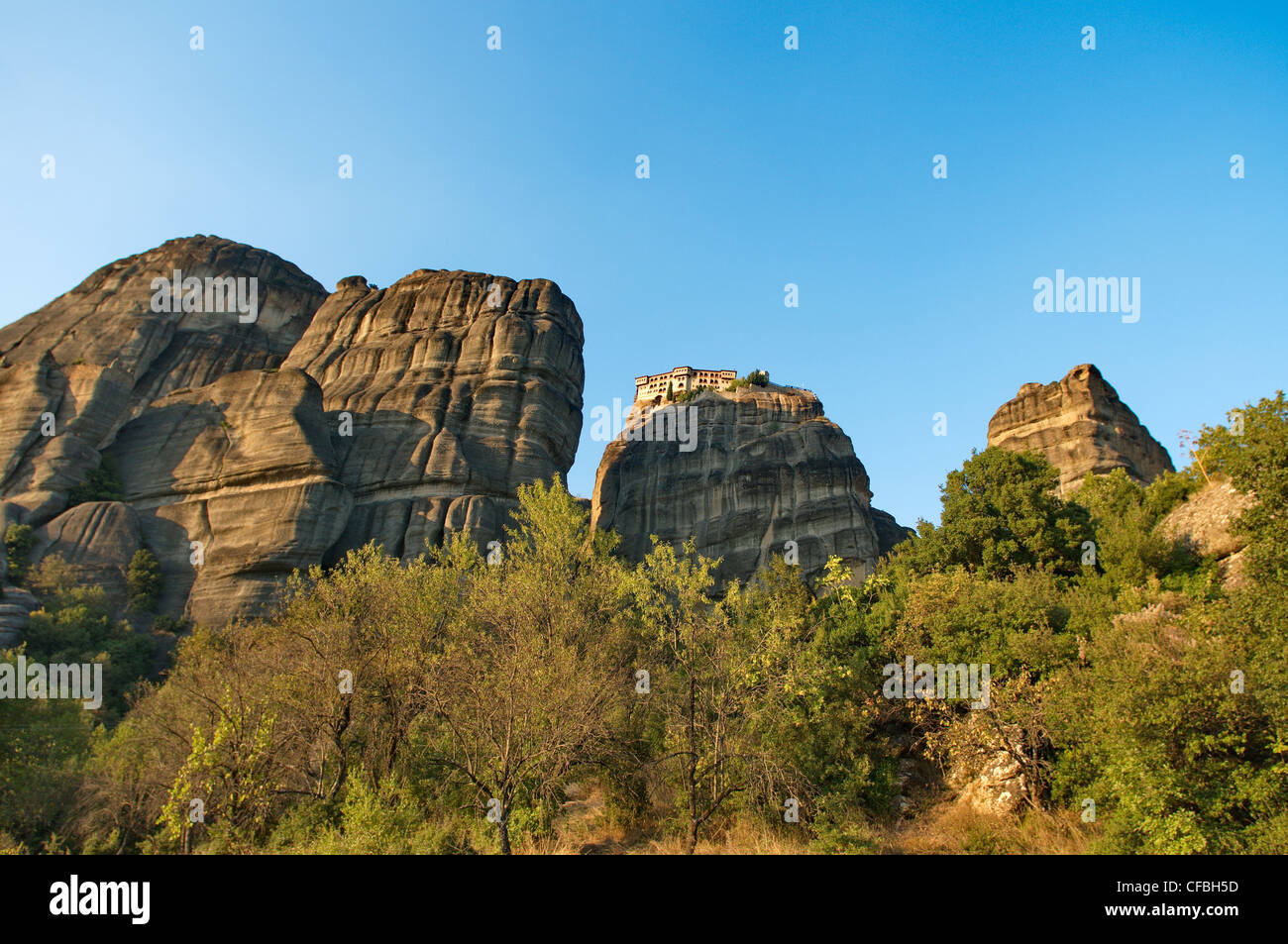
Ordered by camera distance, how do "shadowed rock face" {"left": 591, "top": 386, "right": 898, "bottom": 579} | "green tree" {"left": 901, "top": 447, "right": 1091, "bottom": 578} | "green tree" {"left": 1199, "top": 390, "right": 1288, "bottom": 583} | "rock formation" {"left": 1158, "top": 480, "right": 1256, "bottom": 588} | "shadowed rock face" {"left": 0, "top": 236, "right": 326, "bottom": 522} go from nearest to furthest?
1. "green tree" {"left": 1199, "top": 390, "right": 1288, "bottom": 583}
2. "rock formation" {"left": 1158, "top": 480, "right": 1256, "bottom": 588}
3. "green tree" {"left": 901, "top": 447, "right": 1091, "bottom": 578}
4. "shadowed rock face" {"left": 0, "top": 236, "right": 326, "bottom": 522}
5. "shadowed rock face" {"left": 591, "top": 386, "right": 898, "bottom": 579}

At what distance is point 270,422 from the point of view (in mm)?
52812

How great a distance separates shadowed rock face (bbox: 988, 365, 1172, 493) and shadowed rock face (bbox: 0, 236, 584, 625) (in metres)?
40.4

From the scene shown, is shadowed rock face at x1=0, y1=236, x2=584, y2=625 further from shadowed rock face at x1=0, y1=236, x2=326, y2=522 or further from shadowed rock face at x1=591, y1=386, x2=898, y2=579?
shadowed rock face at x1=591, y1=386, x2=898, y2=579

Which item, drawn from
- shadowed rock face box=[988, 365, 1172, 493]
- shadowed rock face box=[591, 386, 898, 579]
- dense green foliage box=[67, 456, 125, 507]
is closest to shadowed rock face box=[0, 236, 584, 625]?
dense green foliage box=[67, 456, 125, 507]

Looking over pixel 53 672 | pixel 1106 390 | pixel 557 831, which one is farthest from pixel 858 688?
pixel 1106 390

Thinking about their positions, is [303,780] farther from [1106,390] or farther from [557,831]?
[1106,390]

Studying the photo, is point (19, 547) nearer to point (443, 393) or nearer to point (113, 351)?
point (113, 351)

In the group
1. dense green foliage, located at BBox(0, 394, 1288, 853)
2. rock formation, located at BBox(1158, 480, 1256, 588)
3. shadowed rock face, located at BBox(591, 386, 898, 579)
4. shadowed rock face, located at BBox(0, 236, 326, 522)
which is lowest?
dense green foliage, located at BBox(0, 394, 1288, 853)

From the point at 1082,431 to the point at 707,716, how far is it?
182 feet

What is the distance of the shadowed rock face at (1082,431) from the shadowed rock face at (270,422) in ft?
133

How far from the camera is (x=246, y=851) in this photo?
18203 mm

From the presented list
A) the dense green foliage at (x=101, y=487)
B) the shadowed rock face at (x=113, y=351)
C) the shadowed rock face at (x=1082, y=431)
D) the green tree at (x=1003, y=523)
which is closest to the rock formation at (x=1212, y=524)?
the green tree at (x=1003, y=523)

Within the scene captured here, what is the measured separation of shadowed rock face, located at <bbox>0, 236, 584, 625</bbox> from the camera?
4884 centimetres

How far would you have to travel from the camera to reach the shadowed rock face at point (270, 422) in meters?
48.8
